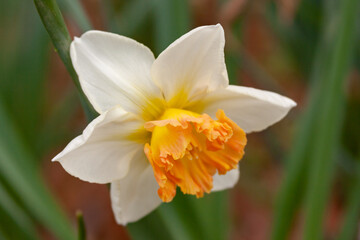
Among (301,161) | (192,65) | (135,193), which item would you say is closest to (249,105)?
(192,65)

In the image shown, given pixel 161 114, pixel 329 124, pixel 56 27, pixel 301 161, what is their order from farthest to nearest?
pixel 301 161, pixel 329 124, pixel 161 114, pixel 56 27

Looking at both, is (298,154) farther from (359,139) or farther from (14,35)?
(14,35)

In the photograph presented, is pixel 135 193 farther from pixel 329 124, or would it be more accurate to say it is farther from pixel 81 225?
pixel 329 124

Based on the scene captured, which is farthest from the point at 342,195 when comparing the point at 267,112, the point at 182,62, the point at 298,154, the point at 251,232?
the point at 182,62

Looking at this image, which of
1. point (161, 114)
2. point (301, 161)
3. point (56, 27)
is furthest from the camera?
point (301, 161)

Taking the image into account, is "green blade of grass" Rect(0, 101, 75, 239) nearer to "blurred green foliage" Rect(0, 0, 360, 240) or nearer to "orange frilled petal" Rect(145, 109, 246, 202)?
"blurred green foliage" Rect(0, 0, 360, 240)

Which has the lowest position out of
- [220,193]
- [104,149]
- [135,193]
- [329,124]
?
[220,193]
